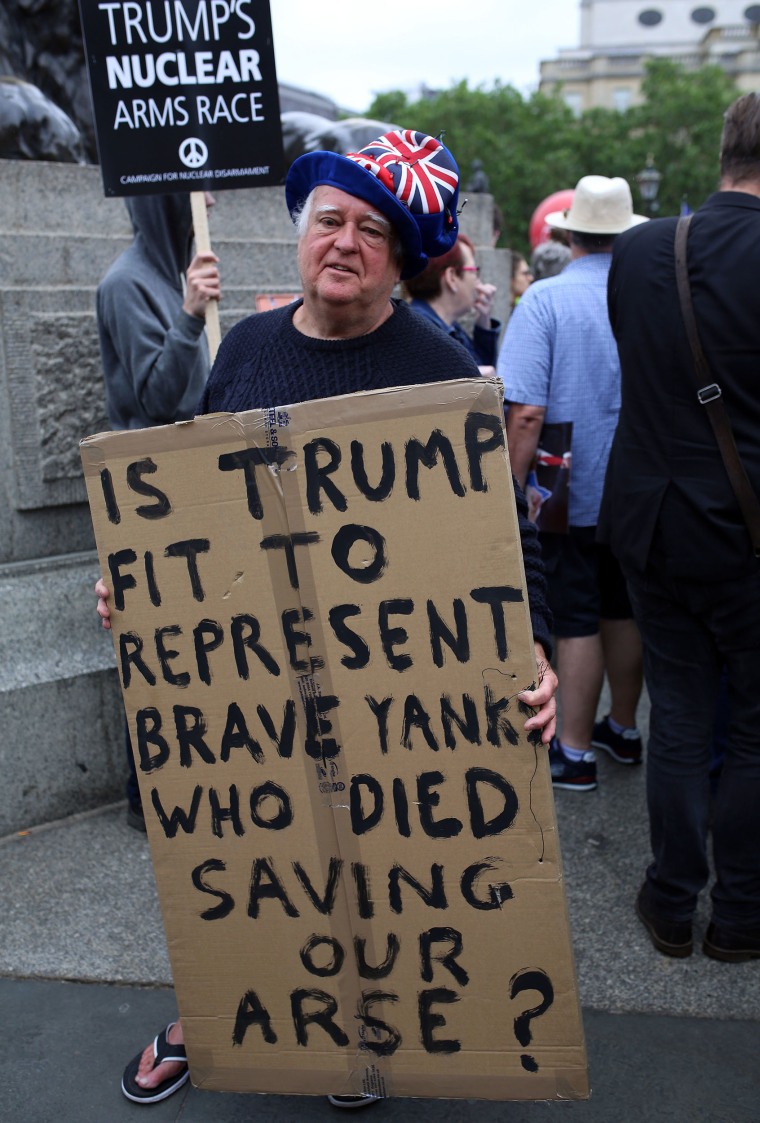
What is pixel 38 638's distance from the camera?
11.4 ft

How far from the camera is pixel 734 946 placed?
2705mm

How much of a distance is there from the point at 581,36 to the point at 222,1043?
326 ft

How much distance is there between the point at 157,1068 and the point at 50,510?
1.94 metres

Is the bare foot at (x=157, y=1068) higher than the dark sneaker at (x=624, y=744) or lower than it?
higher

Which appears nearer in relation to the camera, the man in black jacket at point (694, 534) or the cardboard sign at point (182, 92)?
the man in black jacket at point (694, 534)

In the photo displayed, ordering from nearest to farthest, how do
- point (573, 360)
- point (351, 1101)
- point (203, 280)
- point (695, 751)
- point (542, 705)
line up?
1. point (542, 705)
2. point (351, 1101)
3. point (695, 751)
4. point (203, 280)
5. point (573, 360)

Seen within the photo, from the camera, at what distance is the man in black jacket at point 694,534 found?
2.45m

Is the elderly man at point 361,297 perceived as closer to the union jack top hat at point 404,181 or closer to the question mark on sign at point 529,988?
the union jack top hat at point 404,181

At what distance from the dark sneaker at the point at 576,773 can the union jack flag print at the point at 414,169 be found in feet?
7.38

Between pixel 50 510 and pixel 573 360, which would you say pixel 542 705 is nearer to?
pixel 573 360

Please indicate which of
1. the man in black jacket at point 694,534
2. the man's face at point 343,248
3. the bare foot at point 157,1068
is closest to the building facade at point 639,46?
the man in black jacket at point 694,534

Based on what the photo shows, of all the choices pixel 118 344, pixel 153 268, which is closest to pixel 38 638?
pixel 118 344

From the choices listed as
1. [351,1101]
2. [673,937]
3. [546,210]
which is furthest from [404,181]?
[546,210]

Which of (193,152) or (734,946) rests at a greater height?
(193,152)
